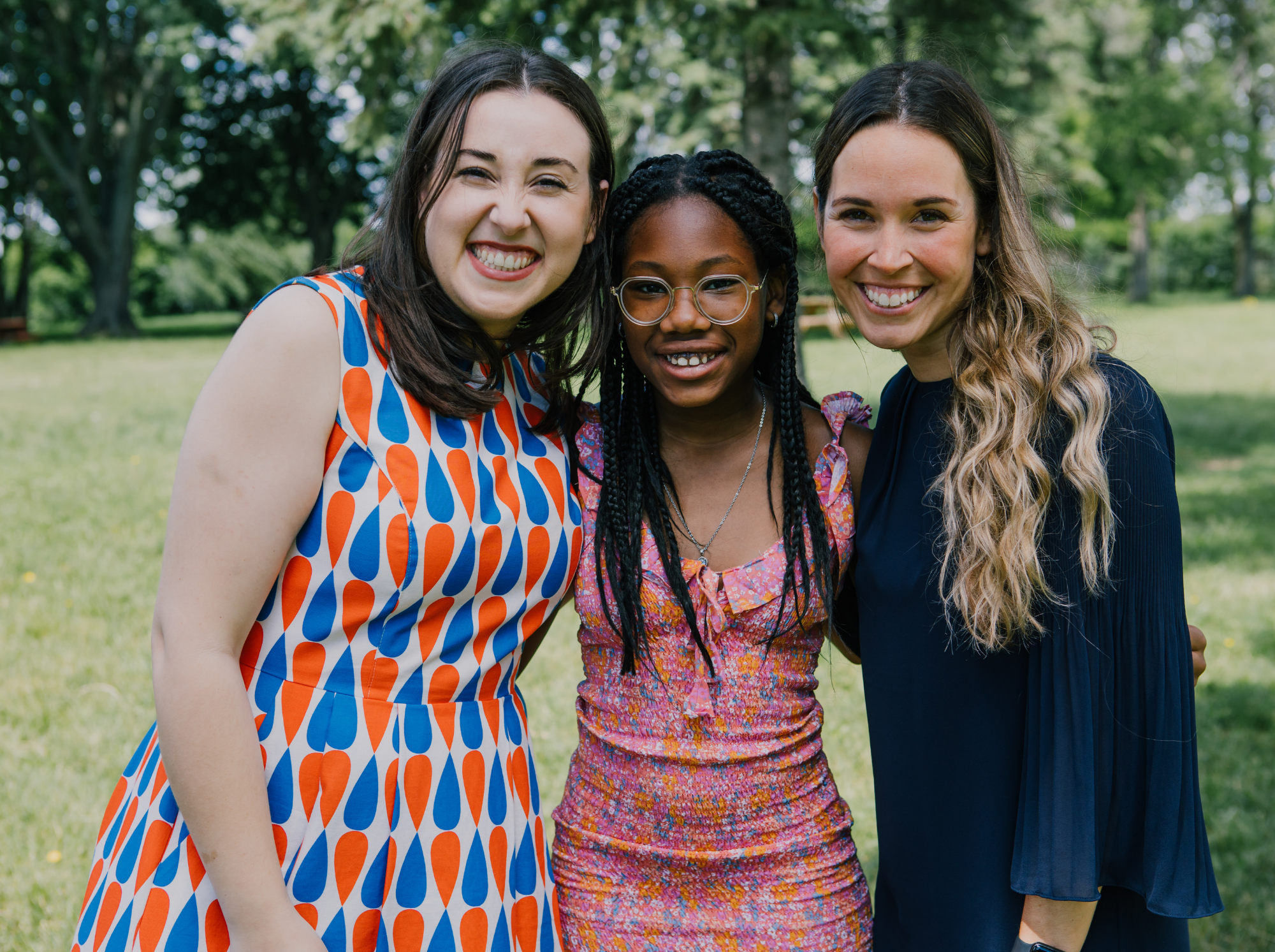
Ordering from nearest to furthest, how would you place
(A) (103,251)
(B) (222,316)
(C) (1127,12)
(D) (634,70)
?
(D) (634,70), (A) (103,251), (C) (1127,12), (B) (222,316)

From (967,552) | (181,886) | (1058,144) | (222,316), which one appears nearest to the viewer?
(181,886)

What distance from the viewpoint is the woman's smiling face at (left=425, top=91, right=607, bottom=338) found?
1970 mm

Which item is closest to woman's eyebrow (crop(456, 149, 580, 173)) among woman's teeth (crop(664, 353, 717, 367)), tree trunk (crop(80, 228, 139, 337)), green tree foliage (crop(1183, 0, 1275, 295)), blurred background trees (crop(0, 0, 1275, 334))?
woman's teeth (crop(664, 353, 717, 367))

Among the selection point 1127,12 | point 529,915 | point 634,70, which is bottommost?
point 529,915

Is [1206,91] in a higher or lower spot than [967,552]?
higher

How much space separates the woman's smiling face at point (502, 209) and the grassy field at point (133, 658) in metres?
1.17

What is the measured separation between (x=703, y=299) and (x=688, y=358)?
0.44 ft

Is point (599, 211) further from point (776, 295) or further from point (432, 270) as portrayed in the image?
point (776, 295)

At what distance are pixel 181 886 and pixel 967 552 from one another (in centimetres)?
147

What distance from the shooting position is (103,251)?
30.8m

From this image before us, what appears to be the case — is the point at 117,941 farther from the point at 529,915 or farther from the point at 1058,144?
the point at 1058,144

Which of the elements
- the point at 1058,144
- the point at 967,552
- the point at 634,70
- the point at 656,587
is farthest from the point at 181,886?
the point at 1058,144

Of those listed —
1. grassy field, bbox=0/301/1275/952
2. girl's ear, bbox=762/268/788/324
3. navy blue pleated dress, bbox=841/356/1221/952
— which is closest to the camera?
navy blue pleated dress, bbox=841/356/1221/952

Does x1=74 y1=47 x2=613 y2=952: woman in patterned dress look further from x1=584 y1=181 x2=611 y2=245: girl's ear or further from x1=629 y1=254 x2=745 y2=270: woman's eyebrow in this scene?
x1=629 y1=254 x2=745 y2=270: woman's eyebrow
